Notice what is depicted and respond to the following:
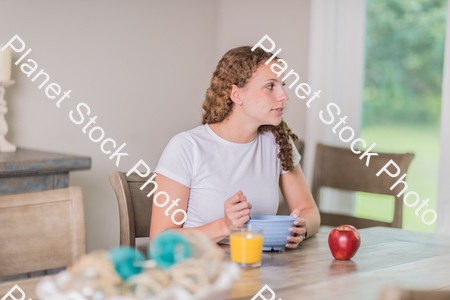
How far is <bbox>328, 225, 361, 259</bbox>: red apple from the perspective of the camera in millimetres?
1220

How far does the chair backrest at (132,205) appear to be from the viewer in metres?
1.57

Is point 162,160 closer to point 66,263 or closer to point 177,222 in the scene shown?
point 177,222

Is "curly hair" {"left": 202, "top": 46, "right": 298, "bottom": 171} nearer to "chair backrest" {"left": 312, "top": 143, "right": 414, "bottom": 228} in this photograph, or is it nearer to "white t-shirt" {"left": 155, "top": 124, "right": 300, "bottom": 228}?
"white t-shirt" {"left": 155, "top": 124, "right": 300, "bottom": 228}

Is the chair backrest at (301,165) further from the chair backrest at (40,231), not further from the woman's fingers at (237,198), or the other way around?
the chair backrest at (40,231)

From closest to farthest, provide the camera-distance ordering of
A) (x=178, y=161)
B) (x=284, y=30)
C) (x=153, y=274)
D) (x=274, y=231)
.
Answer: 1. (x=153, y=274)
2. (x=274, y=231)
3. (x=178, y=161)
4. (x=284, y=30)

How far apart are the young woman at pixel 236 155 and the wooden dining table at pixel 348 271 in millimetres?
214

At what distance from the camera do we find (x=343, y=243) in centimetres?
122

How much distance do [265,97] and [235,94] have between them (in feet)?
0.36

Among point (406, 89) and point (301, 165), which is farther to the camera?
point (301, 165)

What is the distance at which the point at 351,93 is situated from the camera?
2645 millimetres

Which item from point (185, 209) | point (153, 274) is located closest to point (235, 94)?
point (185, 209)

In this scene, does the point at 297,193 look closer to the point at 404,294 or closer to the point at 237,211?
the point at 237,211

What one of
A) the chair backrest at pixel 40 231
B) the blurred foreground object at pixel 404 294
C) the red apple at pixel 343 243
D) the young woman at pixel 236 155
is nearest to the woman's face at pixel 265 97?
the young woman at pixel 236 155

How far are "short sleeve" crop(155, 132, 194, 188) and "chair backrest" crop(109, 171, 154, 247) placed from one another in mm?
121
